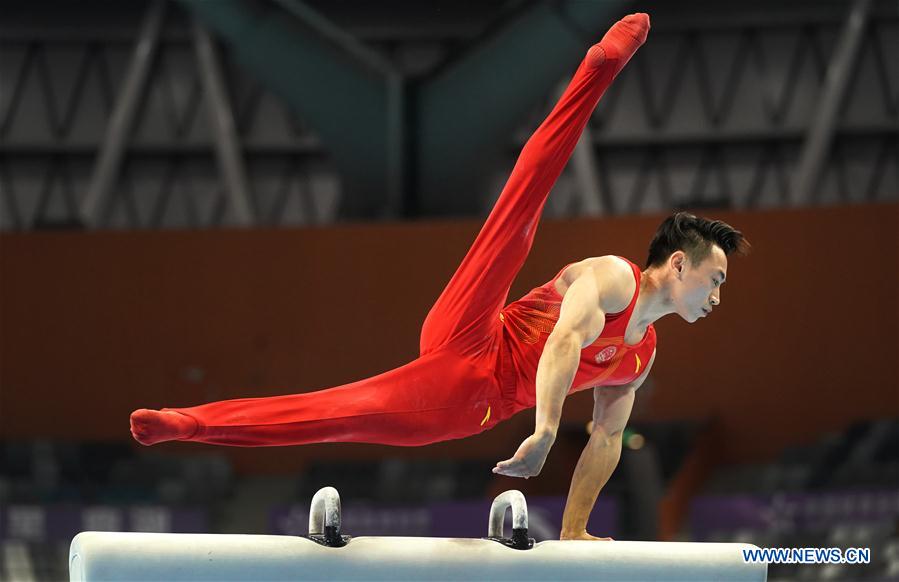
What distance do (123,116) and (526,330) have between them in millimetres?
12778

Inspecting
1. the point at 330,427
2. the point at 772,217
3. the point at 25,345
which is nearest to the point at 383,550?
the point at 330,427

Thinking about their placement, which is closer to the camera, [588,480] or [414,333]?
[588,480]

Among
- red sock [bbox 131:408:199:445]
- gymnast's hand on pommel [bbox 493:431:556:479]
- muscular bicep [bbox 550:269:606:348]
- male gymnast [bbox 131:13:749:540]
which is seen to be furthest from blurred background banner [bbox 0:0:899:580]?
red sock [bbox 131:408:199:445]

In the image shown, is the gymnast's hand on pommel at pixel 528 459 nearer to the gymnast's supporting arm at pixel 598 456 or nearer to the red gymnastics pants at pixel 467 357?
the red gymnastics pants at pixel 467 357

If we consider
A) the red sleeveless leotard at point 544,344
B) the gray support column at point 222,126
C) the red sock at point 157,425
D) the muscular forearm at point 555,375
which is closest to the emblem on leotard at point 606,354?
the red sleeveless leotard at point 544,344

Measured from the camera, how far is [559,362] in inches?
127

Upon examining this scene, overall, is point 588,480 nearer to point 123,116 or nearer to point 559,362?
point 559,362

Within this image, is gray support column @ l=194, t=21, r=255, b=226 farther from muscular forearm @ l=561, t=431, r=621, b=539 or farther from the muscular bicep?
the muscular bicep

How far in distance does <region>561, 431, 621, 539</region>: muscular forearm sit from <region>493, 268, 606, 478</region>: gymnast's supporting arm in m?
0.53

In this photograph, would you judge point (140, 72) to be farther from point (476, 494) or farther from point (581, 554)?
point (581, 554)

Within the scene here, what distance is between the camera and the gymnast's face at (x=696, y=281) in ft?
11.4

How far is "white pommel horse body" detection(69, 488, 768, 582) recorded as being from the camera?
2.94 metres

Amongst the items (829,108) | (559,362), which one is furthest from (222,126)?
(559,362)

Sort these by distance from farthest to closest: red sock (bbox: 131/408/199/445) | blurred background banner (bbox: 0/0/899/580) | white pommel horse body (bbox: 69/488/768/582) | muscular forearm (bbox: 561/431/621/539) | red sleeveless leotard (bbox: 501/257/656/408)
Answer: blurred background banner (bbox: 0/0/899/580)
muscular forearm (bbox: 561/431/621/539)
red sleeveless leotard (bbox: 501/257/656/408)
red sock (bbox: 131/408/199/445)
white pommel horse body (bbox: 69/488/768/582)
